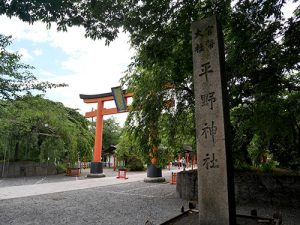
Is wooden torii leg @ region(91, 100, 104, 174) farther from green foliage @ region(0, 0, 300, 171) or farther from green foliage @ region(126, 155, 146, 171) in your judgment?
green foliage @ region(0, 0, 300, 171)

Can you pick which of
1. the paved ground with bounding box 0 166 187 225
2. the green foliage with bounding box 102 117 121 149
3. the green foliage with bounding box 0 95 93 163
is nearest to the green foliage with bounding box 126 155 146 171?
the green foliage with bounding box 102 117 121 149

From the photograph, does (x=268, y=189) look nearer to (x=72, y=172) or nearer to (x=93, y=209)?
(x=93, y=209)

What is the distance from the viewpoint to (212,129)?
4645mm

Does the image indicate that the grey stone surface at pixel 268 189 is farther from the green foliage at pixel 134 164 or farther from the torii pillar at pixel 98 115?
the green foliage at pixel 134 164

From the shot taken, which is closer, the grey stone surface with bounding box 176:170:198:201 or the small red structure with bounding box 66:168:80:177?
the grey stone surface with bounding box 176:170:198:201

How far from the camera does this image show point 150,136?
10.7m

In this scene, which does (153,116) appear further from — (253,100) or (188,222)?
(188,222)

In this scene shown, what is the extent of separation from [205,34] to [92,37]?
8.77ft

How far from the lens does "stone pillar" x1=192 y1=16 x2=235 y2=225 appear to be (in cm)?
433

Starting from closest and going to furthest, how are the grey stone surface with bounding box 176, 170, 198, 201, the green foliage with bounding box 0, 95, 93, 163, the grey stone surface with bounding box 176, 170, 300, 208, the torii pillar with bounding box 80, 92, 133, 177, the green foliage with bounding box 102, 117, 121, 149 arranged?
1. the grey stone surface with bounding box 176, 170, 300, 208
2. the grey stone surface with bounding box 176, 170, 198, 201
3. the green foliage with bounding box 0, 95, 93, 163
4. the torii pillar with bounding box 80, 92, 133, 177
5. the green foliage with bounding box 102, 117, 121, 149

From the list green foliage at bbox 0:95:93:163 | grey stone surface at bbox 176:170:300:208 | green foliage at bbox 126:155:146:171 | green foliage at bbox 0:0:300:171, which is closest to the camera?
green foliage at bbox 0:0:300:171

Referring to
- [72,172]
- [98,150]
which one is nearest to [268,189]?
[98,150]

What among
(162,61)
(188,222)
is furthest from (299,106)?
(188,222)

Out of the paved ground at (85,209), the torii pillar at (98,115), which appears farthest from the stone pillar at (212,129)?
the torii pillar at (98,115)
